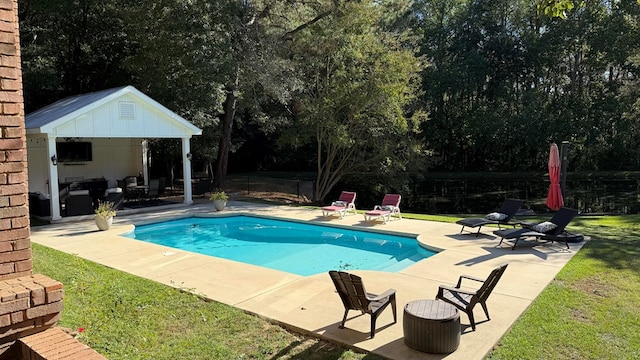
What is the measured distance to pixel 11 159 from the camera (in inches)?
118

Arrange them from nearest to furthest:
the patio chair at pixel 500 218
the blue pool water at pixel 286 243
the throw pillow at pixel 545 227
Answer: the throw pillow at pixel 545 227 → the blue pool water at pixel 286 243 → the patio chair at pixel 500 218

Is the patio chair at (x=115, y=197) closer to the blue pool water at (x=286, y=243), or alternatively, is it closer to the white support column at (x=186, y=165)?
the blue pool water at (x=286, y=243)

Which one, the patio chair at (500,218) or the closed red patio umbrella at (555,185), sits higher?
the closed red patio umbrella at (555,185)

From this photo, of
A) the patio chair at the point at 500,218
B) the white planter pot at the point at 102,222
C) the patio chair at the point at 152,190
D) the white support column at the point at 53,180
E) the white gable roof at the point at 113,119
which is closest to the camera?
the patio chair at the point at 500,218

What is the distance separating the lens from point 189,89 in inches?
730

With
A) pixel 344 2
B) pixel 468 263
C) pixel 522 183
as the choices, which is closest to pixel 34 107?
pixel 344 2

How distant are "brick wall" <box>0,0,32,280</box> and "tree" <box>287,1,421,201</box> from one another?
16.6 metres

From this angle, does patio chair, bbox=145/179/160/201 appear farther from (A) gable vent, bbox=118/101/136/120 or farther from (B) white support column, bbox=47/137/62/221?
(B) white support column, bbox=47/137/62/221

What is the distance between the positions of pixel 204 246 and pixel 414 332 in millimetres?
8262

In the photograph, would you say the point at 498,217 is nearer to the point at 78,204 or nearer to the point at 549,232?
the point at 549,232

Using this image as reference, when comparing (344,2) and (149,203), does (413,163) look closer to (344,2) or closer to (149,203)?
(344,2)

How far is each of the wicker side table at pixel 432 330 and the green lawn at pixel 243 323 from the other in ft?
1.60

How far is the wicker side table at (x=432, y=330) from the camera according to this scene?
15.0 feet

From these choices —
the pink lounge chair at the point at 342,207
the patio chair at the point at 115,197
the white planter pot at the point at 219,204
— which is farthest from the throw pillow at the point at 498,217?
the patio chair at the point at 115,197
